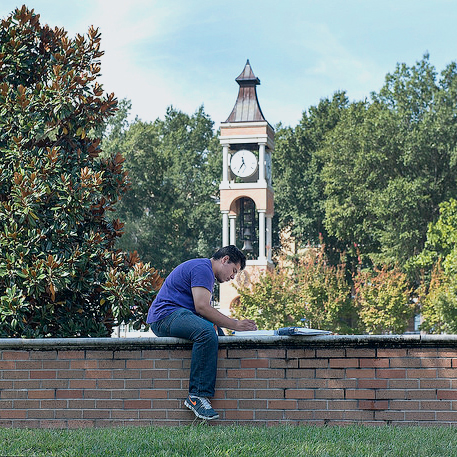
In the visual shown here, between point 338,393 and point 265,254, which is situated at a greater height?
point 265,254

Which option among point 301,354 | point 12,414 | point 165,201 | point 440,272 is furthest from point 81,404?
point 165,201

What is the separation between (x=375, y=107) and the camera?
154ft

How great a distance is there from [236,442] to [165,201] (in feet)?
159

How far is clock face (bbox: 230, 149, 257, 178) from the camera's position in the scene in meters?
48.9

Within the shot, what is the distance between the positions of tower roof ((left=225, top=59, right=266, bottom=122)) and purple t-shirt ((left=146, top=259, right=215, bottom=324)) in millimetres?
42474

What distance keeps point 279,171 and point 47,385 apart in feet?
154

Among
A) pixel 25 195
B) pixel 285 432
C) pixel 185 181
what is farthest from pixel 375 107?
pixel 285 432

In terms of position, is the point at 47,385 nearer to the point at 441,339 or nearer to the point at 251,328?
the point at 251,328

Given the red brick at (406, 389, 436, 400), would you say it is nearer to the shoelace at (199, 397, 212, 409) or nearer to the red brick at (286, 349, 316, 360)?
the red brick at (286, 349, 316, 360)

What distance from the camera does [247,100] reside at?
2015 inches

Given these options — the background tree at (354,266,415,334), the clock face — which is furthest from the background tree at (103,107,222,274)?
the background tree at (354,266,415,334)

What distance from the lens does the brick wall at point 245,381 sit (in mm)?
7094

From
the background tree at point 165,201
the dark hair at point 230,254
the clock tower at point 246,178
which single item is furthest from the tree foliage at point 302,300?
the dark hair at point 230,254

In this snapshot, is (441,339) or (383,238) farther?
(383,238)
